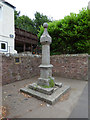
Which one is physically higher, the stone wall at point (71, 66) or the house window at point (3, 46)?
the house window at point (3, 46)

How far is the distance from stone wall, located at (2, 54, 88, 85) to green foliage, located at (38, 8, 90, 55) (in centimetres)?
171

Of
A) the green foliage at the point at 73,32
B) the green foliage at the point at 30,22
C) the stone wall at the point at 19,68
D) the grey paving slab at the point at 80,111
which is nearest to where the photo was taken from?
the grey paving slab at the point at 80,111

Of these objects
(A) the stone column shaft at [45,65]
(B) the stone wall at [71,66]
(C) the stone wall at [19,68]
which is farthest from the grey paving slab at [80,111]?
(C) the stone wall at [19,68]

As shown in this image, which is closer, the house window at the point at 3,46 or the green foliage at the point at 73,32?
the green foliage at the point at 73,32

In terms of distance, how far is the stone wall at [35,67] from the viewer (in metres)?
5.57

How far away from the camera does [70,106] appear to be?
9.37 ft

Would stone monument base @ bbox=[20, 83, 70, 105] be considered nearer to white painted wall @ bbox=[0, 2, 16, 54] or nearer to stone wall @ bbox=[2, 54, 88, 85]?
stone wall @ bbox=[2, 54, 88, 85]

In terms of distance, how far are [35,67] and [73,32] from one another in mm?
4990

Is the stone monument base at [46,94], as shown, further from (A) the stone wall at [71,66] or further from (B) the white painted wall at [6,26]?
(B) the white painted wall at [6,26]

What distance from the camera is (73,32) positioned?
7.39 m

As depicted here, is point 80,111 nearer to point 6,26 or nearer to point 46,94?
point 46,94

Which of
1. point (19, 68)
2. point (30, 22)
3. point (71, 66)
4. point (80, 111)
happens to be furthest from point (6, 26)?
point (30, 22)

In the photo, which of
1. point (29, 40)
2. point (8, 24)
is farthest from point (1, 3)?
point (29, 40)

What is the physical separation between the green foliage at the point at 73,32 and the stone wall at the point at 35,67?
1710mm
